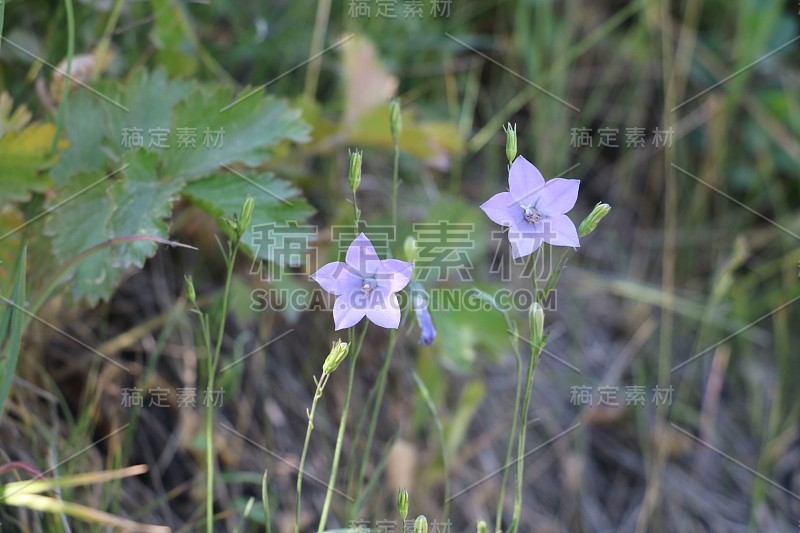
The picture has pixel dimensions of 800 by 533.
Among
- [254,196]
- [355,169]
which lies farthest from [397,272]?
[254,196]

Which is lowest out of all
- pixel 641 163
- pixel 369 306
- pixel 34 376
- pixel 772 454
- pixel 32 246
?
pixel 772 454

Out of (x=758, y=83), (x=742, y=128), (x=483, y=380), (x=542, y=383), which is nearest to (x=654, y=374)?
(x=542, y=383)

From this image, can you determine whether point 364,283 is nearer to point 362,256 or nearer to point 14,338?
point 362,256

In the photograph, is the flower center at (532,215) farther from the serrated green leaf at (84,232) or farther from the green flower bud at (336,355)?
the serrated green leaf at (84,232)

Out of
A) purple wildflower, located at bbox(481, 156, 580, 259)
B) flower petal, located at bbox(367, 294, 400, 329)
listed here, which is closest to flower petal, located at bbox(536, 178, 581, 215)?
purple wildflower, located at bbox(481, 156, 580, 259)

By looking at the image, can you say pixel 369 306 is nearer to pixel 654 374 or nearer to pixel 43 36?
pixel 43 36

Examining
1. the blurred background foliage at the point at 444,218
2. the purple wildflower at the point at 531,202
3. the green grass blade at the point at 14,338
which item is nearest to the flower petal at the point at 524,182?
the purple wildflower at the point at 531,202
